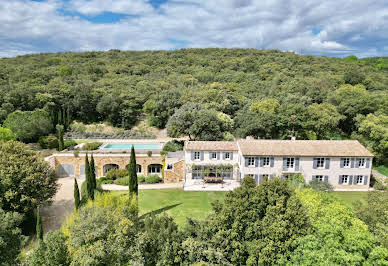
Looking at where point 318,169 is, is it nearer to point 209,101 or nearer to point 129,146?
point 209,101

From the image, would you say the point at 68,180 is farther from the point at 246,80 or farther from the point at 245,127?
the point at 246,80

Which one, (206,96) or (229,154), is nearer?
(229,154)

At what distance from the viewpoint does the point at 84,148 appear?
39.5 metres

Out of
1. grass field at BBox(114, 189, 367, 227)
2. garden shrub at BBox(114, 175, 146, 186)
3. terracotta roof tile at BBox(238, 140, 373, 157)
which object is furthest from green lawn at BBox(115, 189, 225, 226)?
terracotta roof tile at BBox(238, 140, 373, 157)

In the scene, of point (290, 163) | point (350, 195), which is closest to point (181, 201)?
point (290, 163)

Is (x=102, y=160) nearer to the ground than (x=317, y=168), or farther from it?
nearer to the ground

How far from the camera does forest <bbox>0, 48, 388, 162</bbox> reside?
40.8 meters

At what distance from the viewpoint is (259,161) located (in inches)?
1153

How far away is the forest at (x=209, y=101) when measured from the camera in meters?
40.8

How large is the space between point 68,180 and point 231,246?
80.8 ft

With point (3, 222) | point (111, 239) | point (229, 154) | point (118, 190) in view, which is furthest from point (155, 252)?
point (229, 154)

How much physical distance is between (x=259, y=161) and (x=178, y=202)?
9738mm

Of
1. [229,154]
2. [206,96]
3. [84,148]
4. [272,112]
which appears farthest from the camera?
[206,96]

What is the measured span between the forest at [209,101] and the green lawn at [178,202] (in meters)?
12.0
